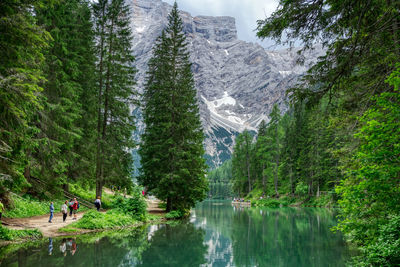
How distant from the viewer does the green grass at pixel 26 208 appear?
15.7m

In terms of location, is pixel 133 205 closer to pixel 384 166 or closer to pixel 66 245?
pixel 66 245

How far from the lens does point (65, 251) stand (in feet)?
36.8

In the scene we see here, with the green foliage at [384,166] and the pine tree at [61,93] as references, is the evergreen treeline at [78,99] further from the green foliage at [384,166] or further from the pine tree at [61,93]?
the green foliage at [384,166]

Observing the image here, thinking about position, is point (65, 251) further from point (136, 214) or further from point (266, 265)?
point (136, 214)

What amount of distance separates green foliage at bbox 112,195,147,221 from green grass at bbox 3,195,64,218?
449cm

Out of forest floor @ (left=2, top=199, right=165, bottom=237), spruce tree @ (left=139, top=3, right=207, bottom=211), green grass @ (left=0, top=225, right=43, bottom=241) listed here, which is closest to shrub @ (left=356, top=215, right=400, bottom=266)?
green grass @ (left=0, top=225, right=43, bottom=241)

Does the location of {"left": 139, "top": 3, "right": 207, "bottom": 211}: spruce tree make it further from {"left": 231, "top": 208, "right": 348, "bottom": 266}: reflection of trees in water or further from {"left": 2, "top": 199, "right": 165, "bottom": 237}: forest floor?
{"left": 2, "top": 199, "right": 165, "bottom": 237}: forest floor

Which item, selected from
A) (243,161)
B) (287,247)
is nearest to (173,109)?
(287,247)

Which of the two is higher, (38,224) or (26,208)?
(26,208)

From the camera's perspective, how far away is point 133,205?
73.5ft

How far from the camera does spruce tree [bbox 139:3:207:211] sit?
24906 millimetres

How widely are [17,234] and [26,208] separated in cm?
553

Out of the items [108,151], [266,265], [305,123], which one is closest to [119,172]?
[108,151]

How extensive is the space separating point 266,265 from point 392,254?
5.51 m
